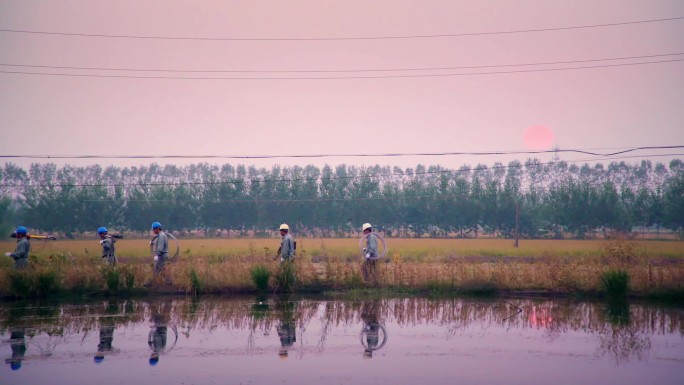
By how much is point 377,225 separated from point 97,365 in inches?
3080

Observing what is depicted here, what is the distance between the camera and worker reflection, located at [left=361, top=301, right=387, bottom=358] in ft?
41.5

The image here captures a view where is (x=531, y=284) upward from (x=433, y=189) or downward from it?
downward

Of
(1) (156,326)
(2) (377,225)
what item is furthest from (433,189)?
(1) (156,326)

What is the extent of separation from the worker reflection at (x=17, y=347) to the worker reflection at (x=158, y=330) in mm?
2172

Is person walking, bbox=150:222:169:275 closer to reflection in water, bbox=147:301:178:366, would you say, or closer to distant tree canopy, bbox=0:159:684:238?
reflection in water, bbox=147:301:178:366

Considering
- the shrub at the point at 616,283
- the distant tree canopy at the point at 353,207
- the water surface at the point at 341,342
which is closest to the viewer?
the water surface at the point at 341,342

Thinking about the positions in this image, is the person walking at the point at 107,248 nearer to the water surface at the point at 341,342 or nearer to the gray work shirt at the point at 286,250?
the water surface at the point at 341,342

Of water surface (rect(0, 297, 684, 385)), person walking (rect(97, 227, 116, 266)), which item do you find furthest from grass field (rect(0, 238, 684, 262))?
water surface (rect(0, 297, 684, 385))

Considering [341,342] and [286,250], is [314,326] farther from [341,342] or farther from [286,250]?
[286,250]

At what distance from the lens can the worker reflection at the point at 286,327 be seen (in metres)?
12.6

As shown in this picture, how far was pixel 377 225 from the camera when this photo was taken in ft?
292

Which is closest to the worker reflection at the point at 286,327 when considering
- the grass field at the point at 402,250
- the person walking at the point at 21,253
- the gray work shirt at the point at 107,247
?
the grass field at the point at 402,250

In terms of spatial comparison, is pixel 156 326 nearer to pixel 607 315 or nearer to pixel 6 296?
pixel 6 296

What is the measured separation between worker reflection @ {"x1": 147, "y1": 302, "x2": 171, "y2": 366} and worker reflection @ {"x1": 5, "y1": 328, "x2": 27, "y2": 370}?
2.17 meters
